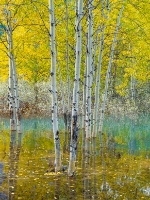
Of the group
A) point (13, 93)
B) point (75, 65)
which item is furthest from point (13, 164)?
point (13, 93)

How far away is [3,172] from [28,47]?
16.6 m

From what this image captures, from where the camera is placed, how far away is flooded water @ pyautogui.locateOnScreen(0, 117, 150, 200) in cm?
829

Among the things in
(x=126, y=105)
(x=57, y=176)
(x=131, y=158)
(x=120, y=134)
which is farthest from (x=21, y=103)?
(x=57, y=176)

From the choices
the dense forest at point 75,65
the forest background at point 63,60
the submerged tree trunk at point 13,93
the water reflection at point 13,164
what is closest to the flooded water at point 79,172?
the water reflection at point 13,164

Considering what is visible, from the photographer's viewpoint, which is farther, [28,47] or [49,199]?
[28,47]

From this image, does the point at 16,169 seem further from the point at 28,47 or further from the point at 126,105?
the point at 126,105

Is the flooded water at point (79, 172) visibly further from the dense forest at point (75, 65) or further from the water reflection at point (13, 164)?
the dense forest at point (75, 65)

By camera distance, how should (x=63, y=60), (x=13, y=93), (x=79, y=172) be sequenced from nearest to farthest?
(x=79, y=172) < (x=13, y=93) < (x=63, y=60)

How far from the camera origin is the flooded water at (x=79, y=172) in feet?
27.2

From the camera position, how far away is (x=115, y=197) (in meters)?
8.00

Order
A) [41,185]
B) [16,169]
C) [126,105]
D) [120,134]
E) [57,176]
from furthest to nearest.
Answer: [126,105] → [120,134] → [16,169] → [57,176] → [41,185]

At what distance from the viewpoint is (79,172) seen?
33.9 feet

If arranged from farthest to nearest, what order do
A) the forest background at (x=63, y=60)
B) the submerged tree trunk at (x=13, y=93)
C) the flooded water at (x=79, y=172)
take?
the forest background at (x=63, y=60) < the submerged tree trunk at (x=13, y=93) < the flooded water at (x=79, y=172)

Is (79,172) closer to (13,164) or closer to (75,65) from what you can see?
(13,164)
